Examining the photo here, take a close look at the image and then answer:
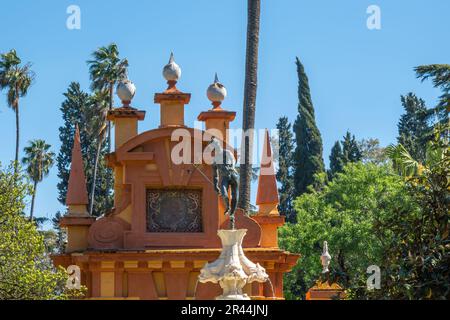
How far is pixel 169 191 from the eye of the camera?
1232 inches

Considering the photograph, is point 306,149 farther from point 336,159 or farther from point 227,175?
point 227,175

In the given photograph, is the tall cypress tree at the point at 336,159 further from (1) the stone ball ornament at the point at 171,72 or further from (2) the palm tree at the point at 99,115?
(1) the stone ball ornament at the point at 171,72

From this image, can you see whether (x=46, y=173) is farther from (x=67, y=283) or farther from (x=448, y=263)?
(x=448, y=263)

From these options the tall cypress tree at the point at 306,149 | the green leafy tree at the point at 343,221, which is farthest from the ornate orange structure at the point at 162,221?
the tall cypress tree at the point at 306,149

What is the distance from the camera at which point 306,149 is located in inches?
2488

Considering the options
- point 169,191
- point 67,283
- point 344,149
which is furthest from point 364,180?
point 67,283

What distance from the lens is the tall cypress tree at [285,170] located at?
222 feet

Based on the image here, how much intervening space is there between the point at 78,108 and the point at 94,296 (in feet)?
120

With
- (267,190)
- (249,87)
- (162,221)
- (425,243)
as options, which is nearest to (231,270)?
(425,243)

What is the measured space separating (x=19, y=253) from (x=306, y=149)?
3841 cm

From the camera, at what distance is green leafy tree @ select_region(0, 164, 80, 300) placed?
25.4 metres

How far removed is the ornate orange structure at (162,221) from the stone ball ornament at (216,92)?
557mm

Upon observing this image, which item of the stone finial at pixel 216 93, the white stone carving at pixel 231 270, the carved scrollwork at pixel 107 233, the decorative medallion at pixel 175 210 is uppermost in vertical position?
the stone finial at pixel 216 93

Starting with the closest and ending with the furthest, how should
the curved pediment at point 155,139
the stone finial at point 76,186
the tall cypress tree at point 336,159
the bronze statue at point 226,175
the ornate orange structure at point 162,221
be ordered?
the bronze statue at point 226,175
the ornate orange structure at point 162,221
the curved pediment at point 155,139
the stone finial at point 76,186
the tall cypress tree at point 336,159
